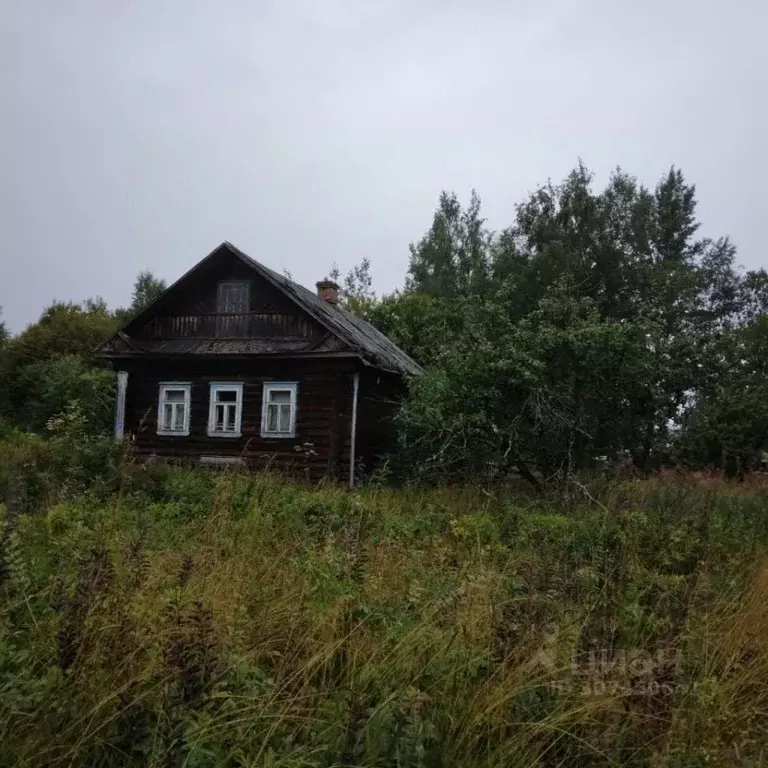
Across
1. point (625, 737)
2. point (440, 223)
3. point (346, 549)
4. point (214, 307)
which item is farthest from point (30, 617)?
point (440, 223)

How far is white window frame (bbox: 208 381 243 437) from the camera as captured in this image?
15547 mm

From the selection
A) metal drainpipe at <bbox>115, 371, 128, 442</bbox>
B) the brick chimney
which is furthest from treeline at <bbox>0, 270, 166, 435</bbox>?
the brick chimney

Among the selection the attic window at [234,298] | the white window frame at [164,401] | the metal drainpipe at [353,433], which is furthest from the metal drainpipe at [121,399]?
the metal drainpipe at [353,433]

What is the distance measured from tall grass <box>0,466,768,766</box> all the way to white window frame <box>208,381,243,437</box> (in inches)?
436

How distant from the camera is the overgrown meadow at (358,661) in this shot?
234cm

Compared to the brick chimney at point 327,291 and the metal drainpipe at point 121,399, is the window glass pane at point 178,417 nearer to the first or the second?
the metal drainpipe at point 121,399

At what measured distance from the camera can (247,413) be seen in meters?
15.6

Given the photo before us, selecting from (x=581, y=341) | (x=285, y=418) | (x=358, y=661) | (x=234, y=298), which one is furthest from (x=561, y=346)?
(x=358, y=661)

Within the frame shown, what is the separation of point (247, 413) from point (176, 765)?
44.6ft

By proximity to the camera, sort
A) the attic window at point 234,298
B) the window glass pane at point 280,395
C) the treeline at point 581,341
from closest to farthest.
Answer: the treeline at point 581,341
the window glass pane at point 280,395
the attic window at point 234,298

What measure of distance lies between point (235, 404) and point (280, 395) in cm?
106

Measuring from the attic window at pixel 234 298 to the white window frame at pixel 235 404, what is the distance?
1.65 metres

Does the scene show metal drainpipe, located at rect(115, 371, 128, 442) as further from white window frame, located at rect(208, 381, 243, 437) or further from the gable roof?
white window frame, located at rect(208, 381, 243, 437)

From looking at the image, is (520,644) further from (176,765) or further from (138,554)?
(138,554)
